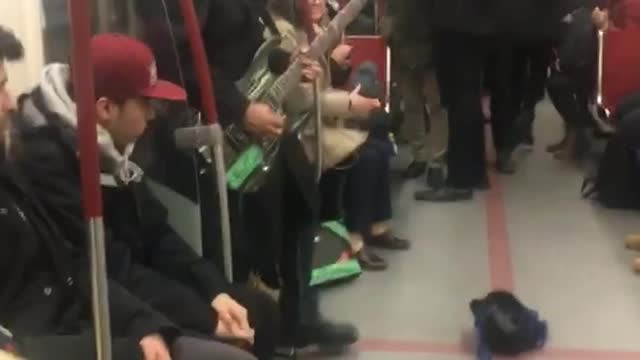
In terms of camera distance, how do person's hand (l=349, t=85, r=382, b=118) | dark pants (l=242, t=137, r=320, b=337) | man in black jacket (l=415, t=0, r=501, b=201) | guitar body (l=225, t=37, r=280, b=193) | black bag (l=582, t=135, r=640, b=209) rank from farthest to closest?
black bag (l=582, t=135, r=640, b=209)
man in black jacket (l=415, t=0, r=501, b=201)
person's hand (l=349, t=85, r=382, b=118)
dark pants (l=242, t=137, r=320, b=337)
guitar body (l=225, t=37, r=280, b=193)

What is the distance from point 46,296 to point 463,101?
92.3 inches

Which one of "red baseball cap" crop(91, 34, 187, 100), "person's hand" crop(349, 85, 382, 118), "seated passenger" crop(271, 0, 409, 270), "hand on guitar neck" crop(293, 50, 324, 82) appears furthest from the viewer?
"person's hand" crop(349, 85, 382, 118)

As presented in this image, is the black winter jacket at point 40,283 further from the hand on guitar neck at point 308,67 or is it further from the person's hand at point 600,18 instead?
the person's hand at point 600,18

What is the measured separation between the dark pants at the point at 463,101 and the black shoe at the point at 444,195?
2 cm

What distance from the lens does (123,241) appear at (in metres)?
1.89

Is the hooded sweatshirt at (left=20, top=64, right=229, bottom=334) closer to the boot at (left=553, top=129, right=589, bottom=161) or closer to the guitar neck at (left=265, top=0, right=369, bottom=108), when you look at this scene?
the guitar neck at (left=265, top=0, right=369, bottom=108)

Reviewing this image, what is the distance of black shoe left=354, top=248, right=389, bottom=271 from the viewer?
11.2 ft

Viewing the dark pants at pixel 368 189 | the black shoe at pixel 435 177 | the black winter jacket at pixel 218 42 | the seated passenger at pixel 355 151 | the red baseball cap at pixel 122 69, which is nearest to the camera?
the red baseball cap at pixel 122 69

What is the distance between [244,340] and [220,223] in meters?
0.28

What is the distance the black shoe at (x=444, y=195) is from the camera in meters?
4.04

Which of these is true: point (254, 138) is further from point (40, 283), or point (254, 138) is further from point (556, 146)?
point (556, 146)

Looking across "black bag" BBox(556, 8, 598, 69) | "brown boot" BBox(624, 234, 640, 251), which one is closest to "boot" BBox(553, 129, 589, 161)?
"black bag" BBox(556, 8, 598, 69)

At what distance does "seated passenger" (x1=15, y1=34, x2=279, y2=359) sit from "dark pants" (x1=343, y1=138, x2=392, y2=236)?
1263 millimetres

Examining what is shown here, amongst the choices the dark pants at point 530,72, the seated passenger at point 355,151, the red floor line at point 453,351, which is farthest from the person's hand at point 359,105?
the dark pants at point 530,72
